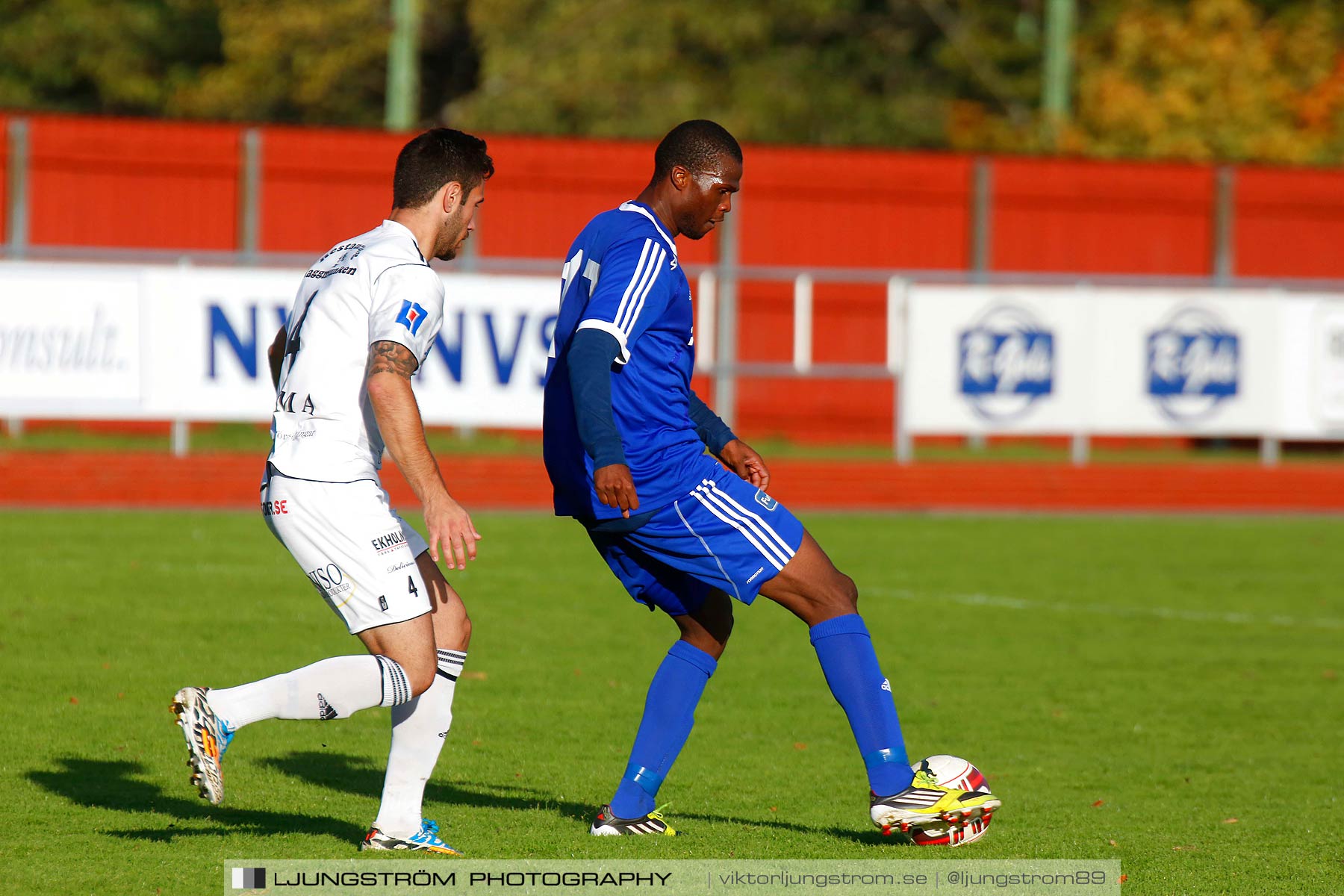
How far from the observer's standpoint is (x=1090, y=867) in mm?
5188

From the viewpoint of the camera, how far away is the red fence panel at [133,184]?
2206cm

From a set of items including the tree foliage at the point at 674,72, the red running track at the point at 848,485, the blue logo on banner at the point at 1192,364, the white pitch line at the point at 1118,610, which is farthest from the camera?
the tree foliage at the point at 674,72

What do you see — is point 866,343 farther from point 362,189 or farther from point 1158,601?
point 1158,601

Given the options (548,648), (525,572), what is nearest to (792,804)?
(548,648)

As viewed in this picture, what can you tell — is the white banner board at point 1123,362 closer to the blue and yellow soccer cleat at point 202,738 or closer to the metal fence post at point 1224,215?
the metal fence post at point 1224,215

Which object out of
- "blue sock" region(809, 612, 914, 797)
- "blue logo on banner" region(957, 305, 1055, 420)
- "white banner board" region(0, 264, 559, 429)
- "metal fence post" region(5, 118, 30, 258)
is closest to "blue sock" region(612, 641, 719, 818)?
"blue sock" region(809, 612, 914, 797)

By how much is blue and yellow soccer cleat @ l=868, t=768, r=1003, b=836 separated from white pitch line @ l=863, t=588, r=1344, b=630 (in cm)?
575

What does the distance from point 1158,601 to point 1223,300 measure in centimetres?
759

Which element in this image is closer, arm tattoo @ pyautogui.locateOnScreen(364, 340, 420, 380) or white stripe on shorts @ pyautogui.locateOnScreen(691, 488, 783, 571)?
arm tattoo @ pyautogui.locateOnScreen(364, 340, 420, 380)

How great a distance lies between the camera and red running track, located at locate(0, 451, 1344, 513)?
1519 centimetres

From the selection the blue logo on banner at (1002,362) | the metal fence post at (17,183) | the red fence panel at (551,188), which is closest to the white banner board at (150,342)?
the blue logo on banner at (1002,362)

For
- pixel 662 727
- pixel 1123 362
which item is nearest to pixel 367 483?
pixel 662 727

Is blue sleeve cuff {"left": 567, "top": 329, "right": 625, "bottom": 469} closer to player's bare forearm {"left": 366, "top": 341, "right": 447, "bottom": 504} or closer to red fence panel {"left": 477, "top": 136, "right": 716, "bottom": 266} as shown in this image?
player's bare forearm {"left": 366, "top": 341, "right": 447, "bottom": 504}

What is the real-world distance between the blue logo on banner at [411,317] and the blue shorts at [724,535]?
35.8 inches
